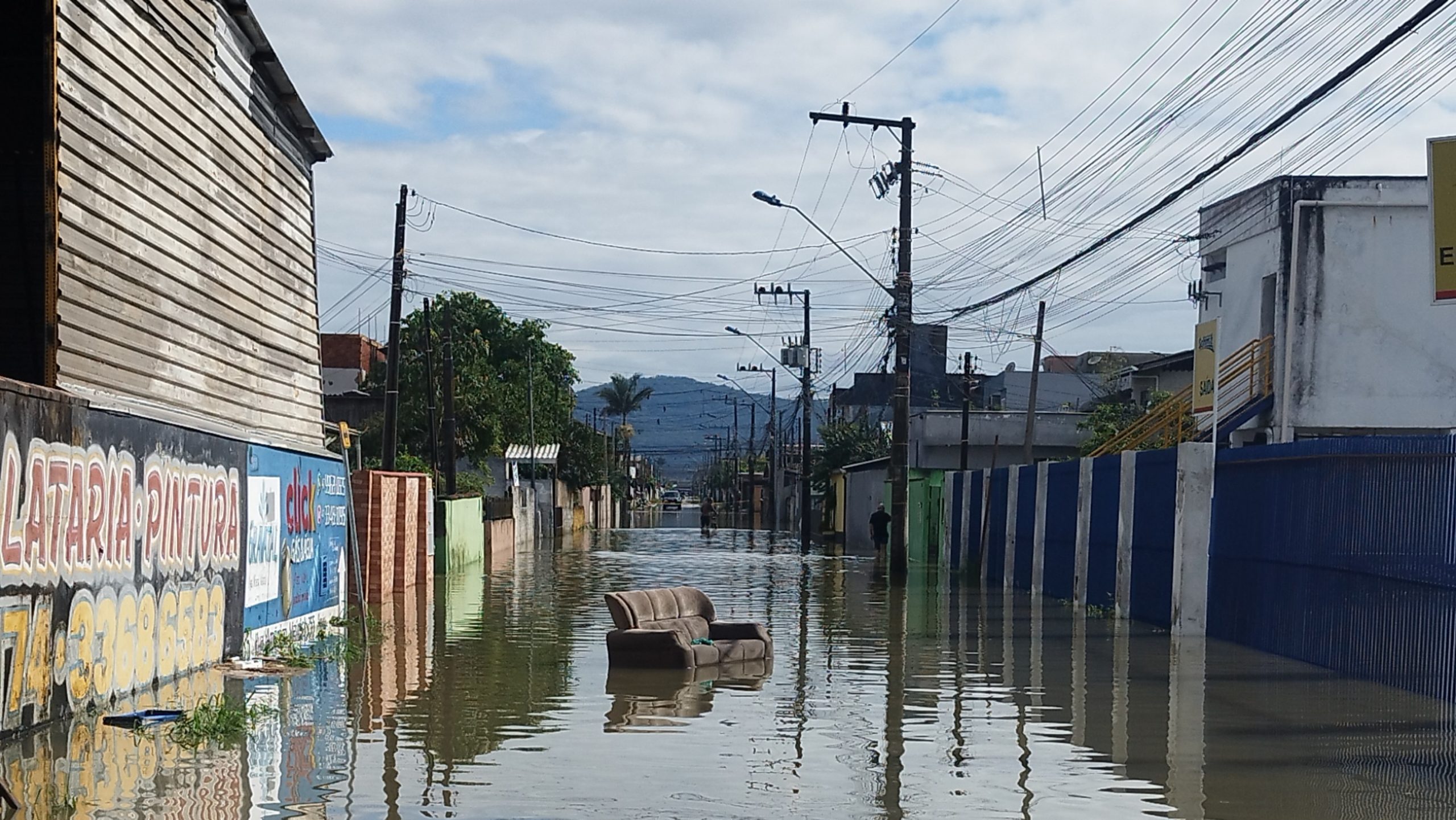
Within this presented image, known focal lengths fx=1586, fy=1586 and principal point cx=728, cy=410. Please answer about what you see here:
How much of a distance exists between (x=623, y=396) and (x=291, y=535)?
423ft

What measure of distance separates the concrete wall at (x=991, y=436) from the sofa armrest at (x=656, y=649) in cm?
4011

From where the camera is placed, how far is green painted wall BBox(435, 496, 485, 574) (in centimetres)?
3816

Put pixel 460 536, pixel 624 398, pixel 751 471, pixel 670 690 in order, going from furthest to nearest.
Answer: pixel 624 398, pixel 751 471, pixel 460 536, pixel 670 690

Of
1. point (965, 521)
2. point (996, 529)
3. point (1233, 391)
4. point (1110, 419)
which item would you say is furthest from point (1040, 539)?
point (1110, 419)

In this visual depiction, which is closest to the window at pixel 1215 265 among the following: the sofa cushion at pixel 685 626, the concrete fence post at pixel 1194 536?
the concrete fence post at pixel 1194 536

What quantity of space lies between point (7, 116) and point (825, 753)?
10743 millimetres

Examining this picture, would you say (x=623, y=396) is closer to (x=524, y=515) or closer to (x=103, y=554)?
(x=524, y=515)

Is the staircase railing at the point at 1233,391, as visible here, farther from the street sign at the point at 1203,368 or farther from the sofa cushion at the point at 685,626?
the sofa cushion at the point at 685,626

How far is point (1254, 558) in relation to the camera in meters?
20.5

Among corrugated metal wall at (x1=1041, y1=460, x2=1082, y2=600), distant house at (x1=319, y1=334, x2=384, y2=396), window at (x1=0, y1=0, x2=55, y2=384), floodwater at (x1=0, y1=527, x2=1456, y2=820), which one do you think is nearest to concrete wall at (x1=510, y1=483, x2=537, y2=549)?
distant house at (x1=319, y1=334, x2=384, y2=396)

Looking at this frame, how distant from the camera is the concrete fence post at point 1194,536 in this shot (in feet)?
73.9

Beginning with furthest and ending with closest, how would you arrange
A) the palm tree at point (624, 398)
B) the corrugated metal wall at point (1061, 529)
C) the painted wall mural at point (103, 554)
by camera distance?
the palm tree at point (624, 398), the corrugated metal wall at point (1061, 529), the painted wall mural at point (103, 554)

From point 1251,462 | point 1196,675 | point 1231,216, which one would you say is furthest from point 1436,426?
point 1196,675

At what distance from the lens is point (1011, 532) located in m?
35.2
